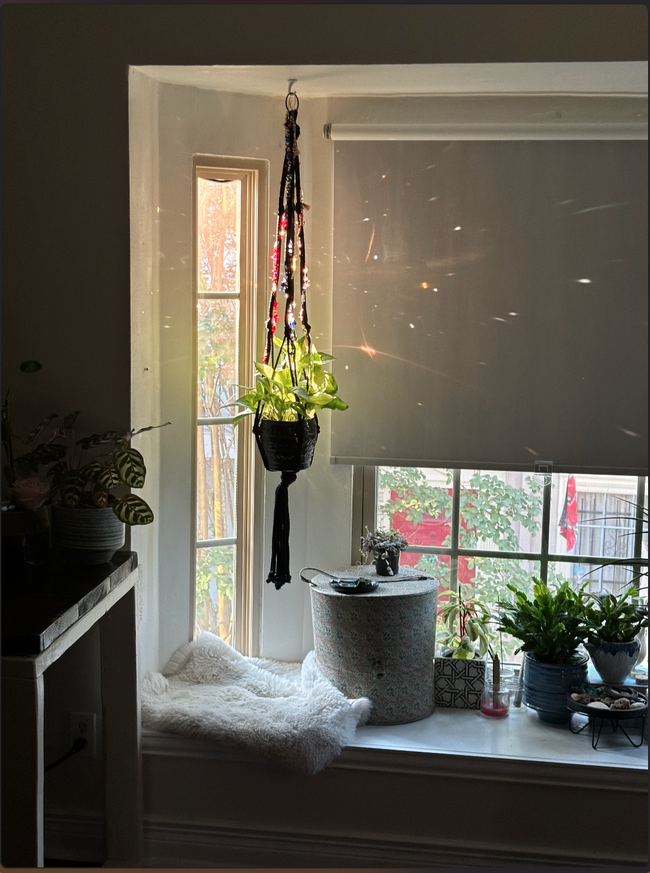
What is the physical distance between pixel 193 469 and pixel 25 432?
51cm

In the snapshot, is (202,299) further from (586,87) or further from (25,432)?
(586,87)

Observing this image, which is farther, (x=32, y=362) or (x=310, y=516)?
(x=310, y=516)

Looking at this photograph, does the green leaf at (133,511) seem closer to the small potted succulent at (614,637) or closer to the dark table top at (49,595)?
the dark table top at (49,595)

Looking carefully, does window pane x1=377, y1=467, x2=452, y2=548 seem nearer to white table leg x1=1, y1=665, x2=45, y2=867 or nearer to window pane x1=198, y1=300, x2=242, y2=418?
window pane x1=198, y1=300, x2=242, y2=418

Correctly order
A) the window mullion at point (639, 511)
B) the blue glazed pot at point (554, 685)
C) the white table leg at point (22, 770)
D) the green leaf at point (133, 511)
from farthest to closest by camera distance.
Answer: the window mullion at point (639, 511) → the blue glazed pot at point (554, 685) → the green leaf at point (133, 511) → the white table leg at point (22, 770)

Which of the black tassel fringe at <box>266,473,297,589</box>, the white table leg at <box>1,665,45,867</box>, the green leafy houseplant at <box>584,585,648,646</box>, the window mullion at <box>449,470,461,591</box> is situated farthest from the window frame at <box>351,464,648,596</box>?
the white table leg at <box>1,665,45,867</box>

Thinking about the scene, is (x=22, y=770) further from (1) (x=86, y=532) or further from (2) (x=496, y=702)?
(2) (x=496, y=702)

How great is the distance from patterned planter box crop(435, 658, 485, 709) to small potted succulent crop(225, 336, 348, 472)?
74 cm

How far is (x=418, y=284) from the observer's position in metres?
2.47

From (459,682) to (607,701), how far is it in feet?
1.38

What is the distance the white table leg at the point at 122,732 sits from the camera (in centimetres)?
215

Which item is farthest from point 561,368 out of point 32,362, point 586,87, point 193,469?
point 32,362

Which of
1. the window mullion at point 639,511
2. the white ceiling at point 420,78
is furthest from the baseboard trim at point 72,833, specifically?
the white ceiling at point 420,78

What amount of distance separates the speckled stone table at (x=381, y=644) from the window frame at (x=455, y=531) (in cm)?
31
